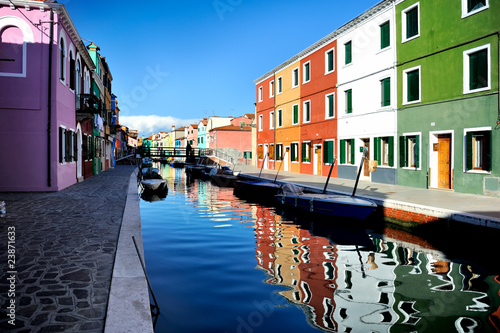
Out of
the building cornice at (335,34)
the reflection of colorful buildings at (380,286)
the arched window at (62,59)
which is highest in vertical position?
the building cornice at (335,34)

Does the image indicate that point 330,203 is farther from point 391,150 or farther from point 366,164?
point 366,164

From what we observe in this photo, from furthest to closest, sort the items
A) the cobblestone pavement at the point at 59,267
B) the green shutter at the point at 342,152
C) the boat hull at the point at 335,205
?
1. the green shutter at the point at 342,152
2. the boat hull at the point at 335,205
3. the cobblestone pavement at the point at 59,267

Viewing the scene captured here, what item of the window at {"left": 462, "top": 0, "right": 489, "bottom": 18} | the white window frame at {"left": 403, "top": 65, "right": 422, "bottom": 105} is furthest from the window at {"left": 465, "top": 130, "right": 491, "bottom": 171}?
the window at {"left": 462, "top": 0, "right": 489, "bottom": 18}

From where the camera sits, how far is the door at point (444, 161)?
47.8 feet

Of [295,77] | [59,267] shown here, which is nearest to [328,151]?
[295,77]

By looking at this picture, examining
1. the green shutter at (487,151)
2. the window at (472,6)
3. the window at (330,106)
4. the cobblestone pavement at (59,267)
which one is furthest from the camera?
the window at (330,106)

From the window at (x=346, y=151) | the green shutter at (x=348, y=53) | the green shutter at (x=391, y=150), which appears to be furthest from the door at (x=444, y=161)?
the green shutter at (x=348, y=53)

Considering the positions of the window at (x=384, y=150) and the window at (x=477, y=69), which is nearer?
the window at (x=477, y=69)

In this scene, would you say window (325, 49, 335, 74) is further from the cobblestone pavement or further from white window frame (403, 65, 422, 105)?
the cobblestone pavement

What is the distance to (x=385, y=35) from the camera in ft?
60.9

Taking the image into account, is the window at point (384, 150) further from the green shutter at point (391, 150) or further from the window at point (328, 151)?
the window at point (328, 151)

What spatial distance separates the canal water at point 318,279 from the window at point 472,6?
28.6 ft

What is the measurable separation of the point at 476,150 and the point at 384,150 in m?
5.58

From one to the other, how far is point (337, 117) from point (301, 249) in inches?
636
